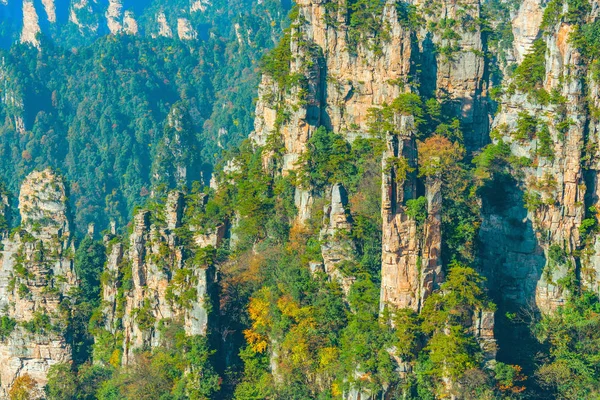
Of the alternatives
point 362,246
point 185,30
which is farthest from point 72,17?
point 362,246

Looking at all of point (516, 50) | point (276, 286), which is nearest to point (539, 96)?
point (276, 286)

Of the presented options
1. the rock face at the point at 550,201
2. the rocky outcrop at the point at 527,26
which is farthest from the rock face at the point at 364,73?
the rocky outcrop at the point at 527,26

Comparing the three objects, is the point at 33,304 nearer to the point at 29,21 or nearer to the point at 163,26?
the point at 163,26

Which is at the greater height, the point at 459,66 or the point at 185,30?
the point at 185,30

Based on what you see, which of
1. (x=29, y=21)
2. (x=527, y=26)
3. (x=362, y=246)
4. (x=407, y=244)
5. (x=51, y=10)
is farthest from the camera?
(x=51, y=10)

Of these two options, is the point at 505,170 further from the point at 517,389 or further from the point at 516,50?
the point at 516,50

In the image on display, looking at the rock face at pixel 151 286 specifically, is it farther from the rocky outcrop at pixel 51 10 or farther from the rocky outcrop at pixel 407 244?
the rocky outcrop at pixel 51 10
